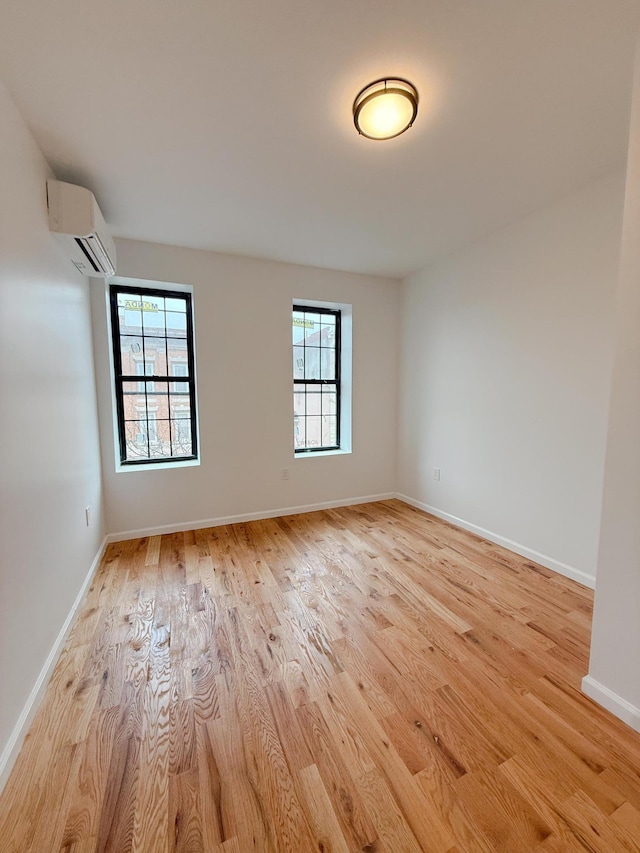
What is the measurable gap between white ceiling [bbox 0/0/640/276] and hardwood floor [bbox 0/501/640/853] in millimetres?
2568

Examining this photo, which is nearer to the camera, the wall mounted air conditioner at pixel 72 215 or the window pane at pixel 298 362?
the wall mounted air conditioner at pixel 72 215

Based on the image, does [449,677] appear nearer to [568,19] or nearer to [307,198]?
[568,19]

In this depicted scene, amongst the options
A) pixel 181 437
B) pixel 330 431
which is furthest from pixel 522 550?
pixel 181 437

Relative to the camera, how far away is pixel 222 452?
334 centimetres

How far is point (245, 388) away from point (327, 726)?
267 centimetres

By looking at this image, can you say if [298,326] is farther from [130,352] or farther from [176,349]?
[130,352]

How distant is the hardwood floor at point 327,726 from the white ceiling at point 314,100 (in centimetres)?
257

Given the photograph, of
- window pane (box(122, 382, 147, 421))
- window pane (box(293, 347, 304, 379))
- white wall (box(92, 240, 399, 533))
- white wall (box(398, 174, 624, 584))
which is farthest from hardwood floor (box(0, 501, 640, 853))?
window pane (box(293, 347, 304, 379))

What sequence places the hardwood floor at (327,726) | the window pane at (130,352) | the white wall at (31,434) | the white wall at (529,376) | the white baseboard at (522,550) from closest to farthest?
the hardwood floor at (327,726) → the white wall at (31,434) → the white wall at (529,376) → the white baseboard at (522,550) → the window pane at (130,352)

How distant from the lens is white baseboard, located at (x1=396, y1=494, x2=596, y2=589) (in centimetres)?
232

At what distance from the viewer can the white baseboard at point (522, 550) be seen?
2.32 m

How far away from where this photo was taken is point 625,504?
1.35 meters

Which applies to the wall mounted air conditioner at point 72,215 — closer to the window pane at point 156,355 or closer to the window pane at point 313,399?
the window pane at point 156,355

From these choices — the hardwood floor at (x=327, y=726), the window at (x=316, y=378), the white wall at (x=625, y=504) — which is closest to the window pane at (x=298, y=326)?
the window at (x=316, y=378)
